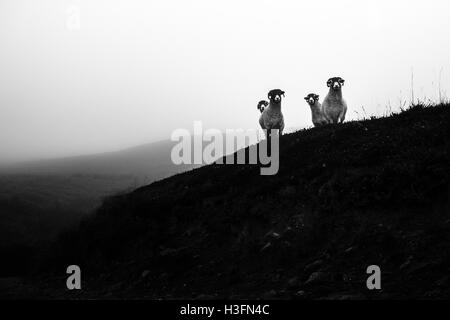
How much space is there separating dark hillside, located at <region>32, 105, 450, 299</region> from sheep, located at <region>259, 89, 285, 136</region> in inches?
271

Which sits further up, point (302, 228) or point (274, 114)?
point (274, 114)

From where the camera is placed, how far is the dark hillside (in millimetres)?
9531

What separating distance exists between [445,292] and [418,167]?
15.2 ft

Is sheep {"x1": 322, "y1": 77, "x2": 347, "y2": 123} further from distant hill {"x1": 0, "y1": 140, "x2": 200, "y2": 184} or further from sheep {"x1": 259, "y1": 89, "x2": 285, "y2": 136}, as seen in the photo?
distant hill {"x1": 0, "y1": 140, "x2": 200, "y2": 184}

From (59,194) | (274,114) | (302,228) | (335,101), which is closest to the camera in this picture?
(302,228)

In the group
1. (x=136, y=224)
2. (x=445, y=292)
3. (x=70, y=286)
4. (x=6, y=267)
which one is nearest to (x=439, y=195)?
(x=445, y=292)

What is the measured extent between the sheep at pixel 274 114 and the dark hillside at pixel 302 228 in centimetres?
688

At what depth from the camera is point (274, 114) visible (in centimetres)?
2538

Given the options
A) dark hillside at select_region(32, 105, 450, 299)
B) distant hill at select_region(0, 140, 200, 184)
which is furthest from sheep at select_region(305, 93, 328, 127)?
distant hill at select_region(0, 140, 200, 184)

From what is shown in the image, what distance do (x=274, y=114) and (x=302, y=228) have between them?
14033mm

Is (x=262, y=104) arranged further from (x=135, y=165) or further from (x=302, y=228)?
(x=135, y=165)

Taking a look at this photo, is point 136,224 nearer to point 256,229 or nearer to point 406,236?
point 256,229

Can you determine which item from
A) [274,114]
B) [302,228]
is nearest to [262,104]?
[274,114]

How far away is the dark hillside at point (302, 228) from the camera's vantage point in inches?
375
